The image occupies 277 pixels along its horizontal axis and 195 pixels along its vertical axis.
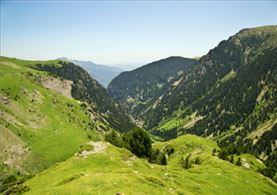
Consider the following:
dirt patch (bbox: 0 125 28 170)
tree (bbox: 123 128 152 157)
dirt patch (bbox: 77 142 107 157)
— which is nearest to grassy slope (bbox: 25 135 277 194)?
dirt patch (bbox: 77 142 107 157)

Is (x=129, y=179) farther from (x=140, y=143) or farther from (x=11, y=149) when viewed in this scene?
(x=11, y=149)

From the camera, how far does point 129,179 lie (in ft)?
187

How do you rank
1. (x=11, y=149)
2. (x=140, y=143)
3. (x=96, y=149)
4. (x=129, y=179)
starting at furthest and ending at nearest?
(x=11, y=149)
(x=140, y=143)
(x=96, y=149)
(x=129, y=179)

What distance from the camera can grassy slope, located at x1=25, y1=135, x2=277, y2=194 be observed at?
5184 cm

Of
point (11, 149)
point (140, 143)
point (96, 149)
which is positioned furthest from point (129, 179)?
point (11, 149)

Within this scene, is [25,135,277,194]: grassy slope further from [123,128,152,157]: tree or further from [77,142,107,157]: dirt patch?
[123,128,152,157]: tree

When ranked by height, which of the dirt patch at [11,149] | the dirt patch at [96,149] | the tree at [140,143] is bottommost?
the dirt patch at [11,149]

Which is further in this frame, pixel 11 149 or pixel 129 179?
pixel 11 149

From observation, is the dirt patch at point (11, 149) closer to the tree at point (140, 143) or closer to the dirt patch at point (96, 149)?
the tree at point (140, 143)

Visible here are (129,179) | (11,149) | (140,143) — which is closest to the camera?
(129,179)

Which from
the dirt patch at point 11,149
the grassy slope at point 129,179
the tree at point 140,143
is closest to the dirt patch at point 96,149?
the grassy slope at point 129,179

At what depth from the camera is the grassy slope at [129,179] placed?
51844 millimetres

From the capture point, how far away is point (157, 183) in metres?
62.2

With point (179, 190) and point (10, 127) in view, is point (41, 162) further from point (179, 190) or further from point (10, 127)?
point (179, 190)
